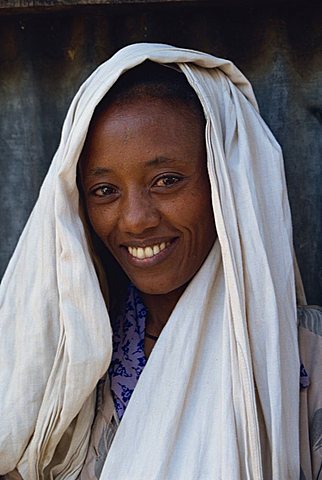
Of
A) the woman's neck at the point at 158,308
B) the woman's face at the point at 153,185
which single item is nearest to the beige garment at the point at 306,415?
the woman's neck at the point at 158,308

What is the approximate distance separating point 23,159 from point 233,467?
1073 millimetres

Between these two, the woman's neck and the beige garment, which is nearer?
the beige garment

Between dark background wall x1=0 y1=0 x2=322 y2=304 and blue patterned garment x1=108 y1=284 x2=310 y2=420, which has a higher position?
dark background wall x1=0 y1=0 x2=322 y2=304

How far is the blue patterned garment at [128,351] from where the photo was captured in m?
2.01

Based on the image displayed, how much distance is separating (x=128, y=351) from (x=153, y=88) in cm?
55

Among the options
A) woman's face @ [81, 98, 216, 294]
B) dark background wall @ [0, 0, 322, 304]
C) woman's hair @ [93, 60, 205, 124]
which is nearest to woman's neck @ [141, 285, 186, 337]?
woman's face @ [81, 98, 216, 294]

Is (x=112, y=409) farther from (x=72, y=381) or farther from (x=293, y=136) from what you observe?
(x=293, y=136)

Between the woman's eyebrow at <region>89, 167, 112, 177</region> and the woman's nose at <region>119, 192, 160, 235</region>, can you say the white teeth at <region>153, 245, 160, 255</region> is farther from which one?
the woman's eyebrow at <region>89, 167, 112, 177</region>

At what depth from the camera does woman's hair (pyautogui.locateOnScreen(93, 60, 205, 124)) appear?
75.0 inches

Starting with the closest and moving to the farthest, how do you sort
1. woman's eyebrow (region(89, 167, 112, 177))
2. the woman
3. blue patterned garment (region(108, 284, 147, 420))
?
the woman → woman's eyebrow (region(89, 167, 112, 177)) → blue patterned garment (region(108, 284, 147, 420))

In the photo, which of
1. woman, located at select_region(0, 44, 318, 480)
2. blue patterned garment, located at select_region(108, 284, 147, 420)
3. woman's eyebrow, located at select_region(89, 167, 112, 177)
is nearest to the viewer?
woman, located at select_region(0, 44, 318, 480)

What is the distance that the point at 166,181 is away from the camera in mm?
1887

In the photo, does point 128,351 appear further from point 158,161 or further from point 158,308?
point 158,161

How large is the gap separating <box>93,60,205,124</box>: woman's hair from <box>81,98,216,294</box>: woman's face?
13 mm
